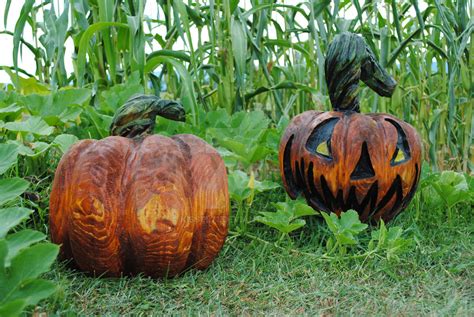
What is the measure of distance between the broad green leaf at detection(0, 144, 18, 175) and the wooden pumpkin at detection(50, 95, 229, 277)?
168 millimetres

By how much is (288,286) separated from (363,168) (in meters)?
0.49

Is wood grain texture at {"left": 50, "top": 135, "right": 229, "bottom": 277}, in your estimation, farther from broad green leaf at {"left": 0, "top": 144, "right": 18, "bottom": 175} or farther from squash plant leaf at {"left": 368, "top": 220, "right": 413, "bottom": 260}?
squash plant leaf at {"left": 368, "top": 220, "right": 413, "bottom": 260}

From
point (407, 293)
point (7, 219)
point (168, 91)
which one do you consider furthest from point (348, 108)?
point (168, 91)

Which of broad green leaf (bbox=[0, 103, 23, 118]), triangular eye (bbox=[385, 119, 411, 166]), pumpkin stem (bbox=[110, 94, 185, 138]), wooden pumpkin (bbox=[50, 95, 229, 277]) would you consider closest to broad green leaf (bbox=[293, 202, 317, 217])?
wooden pumpkin (bbox=[50, 95, 229, 277])

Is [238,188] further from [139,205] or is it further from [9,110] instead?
[9,110]

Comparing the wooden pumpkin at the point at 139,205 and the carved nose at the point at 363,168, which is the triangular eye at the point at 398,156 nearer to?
the carved nose at the point at 363,168

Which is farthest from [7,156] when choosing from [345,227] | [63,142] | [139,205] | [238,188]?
[345,227]

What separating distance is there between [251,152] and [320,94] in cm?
52

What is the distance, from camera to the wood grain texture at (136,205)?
63.9 inches

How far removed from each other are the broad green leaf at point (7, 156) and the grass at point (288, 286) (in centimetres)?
31

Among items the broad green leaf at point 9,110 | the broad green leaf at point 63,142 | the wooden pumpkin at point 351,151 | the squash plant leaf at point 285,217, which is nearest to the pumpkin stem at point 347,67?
the wooden pumpkin at point 351,151

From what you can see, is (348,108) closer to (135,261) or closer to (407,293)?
(407,293)

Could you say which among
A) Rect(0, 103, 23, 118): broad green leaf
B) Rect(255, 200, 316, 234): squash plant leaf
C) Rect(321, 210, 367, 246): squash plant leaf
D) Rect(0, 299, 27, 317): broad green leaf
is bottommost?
Rect(321, 210, 367, 246): squash plant leaf

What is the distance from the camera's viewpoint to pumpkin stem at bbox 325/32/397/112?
6.70ft
